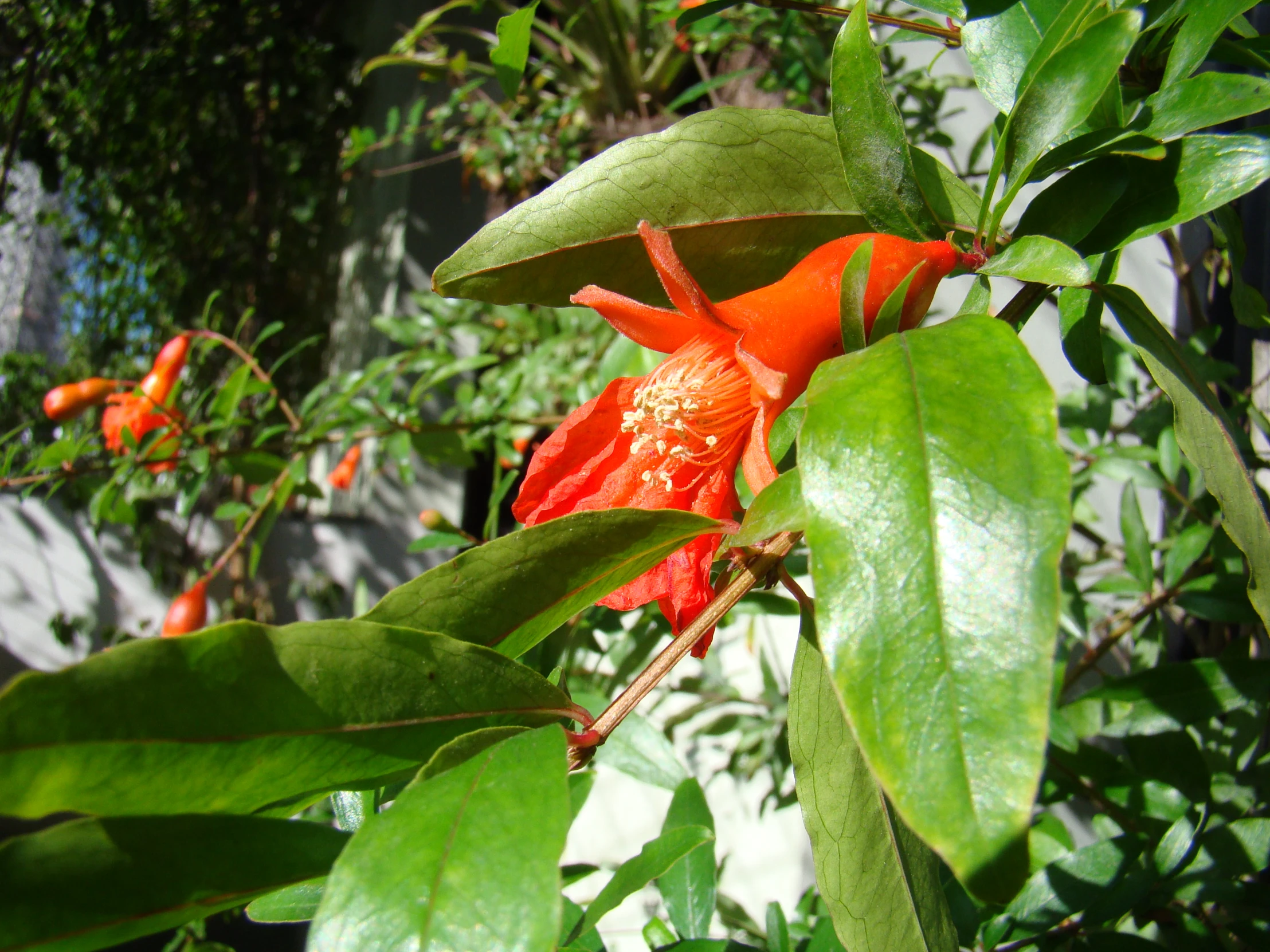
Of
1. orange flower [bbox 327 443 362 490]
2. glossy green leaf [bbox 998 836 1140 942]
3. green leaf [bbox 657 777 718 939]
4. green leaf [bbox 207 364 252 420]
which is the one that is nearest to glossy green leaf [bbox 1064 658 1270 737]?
glossy green leaf [bbox 998 836 1140 942]

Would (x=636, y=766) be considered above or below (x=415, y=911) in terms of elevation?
below

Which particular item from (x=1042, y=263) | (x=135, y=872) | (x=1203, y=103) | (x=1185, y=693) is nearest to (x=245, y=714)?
(x=135, y=872)

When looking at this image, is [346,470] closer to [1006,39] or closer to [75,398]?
[75,398]

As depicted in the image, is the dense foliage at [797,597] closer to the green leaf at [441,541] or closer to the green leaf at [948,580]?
the green leaf at [948,580]

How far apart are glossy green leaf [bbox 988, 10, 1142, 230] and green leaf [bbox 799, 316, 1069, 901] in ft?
0.38

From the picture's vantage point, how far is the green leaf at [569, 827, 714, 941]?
0.35 m

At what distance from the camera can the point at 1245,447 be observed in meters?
0.52

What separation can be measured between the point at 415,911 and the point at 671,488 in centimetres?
21

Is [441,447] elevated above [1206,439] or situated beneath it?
situated beneath

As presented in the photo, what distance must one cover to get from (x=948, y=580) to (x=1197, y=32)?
0.28 metres

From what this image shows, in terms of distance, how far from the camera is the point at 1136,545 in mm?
720

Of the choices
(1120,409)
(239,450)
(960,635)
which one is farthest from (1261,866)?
(239,450)

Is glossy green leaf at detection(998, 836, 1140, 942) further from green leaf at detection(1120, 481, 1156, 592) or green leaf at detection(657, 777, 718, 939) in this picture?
green leaf at detection(1120, 481, 1156, 592)

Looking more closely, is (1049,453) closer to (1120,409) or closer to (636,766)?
(636,766)
